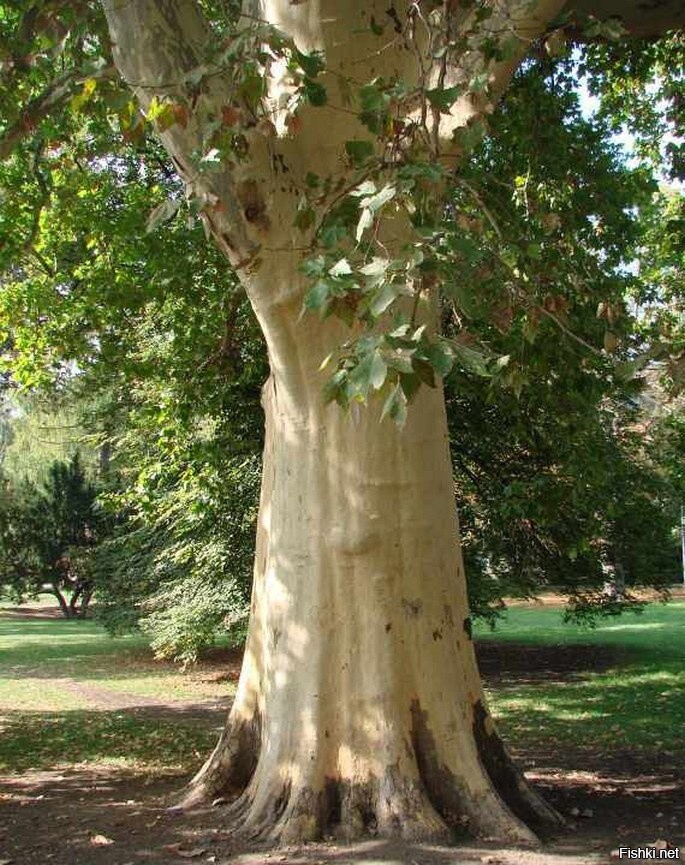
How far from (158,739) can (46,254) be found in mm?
5685

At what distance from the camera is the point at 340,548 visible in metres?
5.64

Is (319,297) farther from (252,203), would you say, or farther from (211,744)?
(211,744)

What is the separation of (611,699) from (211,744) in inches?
236

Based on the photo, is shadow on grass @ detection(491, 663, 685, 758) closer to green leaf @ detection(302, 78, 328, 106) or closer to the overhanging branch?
the overhanging branch

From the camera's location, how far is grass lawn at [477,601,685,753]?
33.2 ft

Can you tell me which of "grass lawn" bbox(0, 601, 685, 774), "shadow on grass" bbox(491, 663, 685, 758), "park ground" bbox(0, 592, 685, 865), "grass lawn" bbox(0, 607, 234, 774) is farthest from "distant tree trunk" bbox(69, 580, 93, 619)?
"shadow on grass" bbox(491, 663, 685, 758)

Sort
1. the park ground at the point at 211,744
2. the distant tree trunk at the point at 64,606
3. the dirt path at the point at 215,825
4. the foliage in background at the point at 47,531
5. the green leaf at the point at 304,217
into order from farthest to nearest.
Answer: the distant tree trunk at the point at 64,606
the foliage in background at the point at 47,531
the park ground at the point at 211,744
the dirt path at the point at 215,825
the green leaf at the point at 304,217

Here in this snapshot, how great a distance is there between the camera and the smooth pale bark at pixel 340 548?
5430 millimetres

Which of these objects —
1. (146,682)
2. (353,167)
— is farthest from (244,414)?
(353,167)

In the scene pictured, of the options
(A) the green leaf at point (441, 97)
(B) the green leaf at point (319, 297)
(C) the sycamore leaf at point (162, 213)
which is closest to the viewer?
(B) the green leaf at point (319, 297)

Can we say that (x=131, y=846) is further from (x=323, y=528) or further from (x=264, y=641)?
(x=323, y=528)

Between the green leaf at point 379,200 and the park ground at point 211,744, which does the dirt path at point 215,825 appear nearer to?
the park ground at point 211,744

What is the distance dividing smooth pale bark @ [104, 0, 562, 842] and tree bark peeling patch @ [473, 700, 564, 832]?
11mm

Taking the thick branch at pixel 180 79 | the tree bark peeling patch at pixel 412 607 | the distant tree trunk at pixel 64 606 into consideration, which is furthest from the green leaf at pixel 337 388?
the distant tree trunk at pixel 64 606
